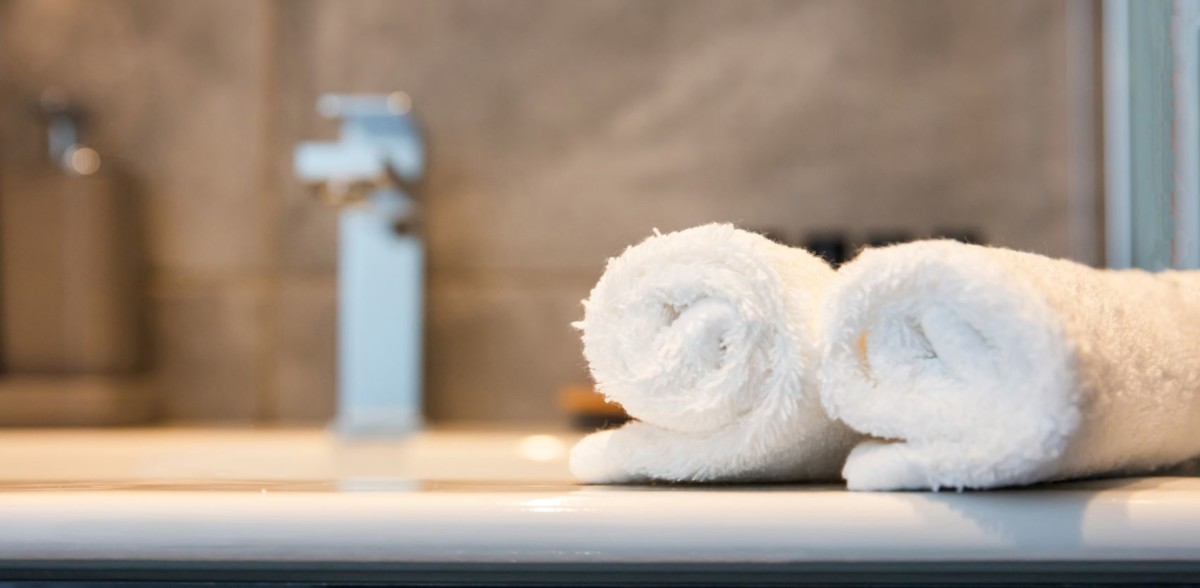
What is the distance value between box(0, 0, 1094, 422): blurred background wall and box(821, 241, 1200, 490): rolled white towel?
2.07ft

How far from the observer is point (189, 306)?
1025 mm

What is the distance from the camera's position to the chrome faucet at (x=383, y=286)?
37.1 inches

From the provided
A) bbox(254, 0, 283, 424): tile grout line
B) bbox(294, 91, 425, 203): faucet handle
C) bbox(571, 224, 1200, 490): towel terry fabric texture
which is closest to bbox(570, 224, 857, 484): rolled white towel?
bbox(571, 224, 1200, 490): towel terry fabric texture

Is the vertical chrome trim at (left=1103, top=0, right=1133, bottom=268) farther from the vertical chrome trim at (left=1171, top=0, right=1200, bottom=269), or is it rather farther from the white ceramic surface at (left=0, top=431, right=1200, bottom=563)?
the white ceramic surface at (left=0, top=431, right=1200, bottom=563)

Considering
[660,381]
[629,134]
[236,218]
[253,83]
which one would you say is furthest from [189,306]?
[660,381]

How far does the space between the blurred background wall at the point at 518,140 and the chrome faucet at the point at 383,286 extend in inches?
2.2

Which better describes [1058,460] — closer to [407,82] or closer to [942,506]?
[942,506]

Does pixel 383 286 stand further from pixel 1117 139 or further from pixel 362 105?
pixel 1117 139

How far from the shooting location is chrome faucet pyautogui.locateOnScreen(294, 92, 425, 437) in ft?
3.10

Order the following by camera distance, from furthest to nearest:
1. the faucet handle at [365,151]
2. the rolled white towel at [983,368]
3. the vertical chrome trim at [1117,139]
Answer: the vertical chrome trim at [1117,139] < the faucet handle at [365,151] < the rolled white towel at [983,368]

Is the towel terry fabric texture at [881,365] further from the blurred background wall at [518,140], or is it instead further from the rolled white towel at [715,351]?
the blurred background wall at [518,140]

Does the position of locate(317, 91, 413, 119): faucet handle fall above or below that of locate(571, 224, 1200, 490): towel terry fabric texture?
above

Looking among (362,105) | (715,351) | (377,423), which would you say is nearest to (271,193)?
(362,105)

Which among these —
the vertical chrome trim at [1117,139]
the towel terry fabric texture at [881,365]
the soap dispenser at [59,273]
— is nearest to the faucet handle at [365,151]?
the soap dispenser at [59,273]
